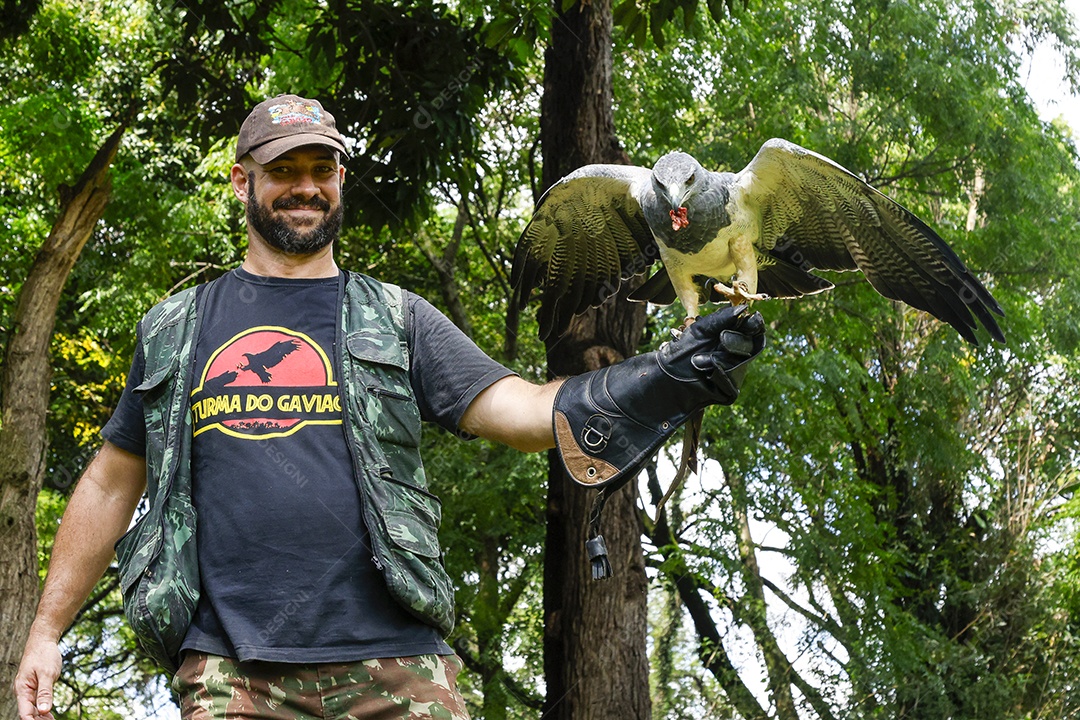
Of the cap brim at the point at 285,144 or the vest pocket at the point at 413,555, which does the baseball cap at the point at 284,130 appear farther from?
the vest pocket at the point at 413,555

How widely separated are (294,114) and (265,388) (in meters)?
0.63

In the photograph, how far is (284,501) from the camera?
7.85ft

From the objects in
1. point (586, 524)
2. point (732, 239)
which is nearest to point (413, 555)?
point (732, 239)

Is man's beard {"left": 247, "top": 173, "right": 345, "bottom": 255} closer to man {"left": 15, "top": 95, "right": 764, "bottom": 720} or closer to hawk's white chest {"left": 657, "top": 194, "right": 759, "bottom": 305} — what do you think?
man {"left": 15, "top": 95, "right": 764, "bottom": 720}

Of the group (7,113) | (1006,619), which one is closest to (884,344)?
(1006,619)

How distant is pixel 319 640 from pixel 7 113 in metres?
8.90

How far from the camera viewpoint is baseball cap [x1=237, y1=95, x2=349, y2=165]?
2.61 m

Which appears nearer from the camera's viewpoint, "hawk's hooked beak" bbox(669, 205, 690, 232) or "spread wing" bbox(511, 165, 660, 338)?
"hawk's hooked beak" bbox(669, 205, 690, 232)

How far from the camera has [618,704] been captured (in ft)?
19.9

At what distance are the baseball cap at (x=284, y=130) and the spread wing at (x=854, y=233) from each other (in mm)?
1148

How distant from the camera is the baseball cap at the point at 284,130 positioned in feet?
8.55

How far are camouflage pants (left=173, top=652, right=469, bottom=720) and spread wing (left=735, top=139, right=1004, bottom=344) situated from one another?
1600mm

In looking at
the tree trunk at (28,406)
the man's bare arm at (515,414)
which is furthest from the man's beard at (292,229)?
the tree trunk at (28,406)

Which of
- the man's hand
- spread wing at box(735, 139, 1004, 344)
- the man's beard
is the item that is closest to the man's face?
the man's beard
